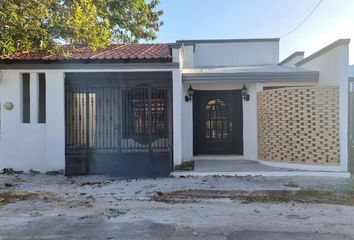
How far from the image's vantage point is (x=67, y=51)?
12.0m

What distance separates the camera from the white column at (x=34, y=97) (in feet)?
38.7

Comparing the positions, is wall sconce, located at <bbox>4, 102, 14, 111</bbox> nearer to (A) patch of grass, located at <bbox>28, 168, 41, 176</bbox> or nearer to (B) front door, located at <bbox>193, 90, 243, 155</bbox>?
(A) patch of grass, located at <bbox>28, 168, 41, 176</bbox>

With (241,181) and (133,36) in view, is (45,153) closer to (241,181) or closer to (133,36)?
(241,181)

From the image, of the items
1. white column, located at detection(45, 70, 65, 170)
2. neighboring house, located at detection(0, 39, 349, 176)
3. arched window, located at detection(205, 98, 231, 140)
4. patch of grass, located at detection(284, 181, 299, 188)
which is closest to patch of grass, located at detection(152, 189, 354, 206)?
patch of grass, located at detection(284, 181, 299, 188)

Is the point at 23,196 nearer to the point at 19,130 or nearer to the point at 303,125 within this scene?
the point at 19,130

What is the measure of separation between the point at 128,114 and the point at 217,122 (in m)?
3.88

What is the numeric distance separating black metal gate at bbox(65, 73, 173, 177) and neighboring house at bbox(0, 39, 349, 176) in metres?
0.03

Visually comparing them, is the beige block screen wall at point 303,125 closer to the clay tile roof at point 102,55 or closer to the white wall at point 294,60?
→ the clay tile roof at point 102,55

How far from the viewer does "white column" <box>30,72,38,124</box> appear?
38.7ft

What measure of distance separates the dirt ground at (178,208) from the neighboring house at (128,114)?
1201 mm

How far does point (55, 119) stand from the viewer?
11625mm

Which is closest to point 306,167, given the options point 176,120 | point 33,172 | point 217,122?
point 176,120

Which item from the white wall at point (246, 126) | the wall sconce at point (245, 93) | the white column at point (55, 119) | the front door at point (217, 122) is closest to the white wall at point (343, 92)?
the white wall at point (246, 126)

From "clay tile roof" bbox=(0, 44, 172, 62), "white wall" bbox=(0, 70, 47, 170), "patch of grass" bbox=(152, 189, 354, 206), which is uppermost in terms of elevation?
"clay tile roof" bbox=(0, 44, 172, 62)
